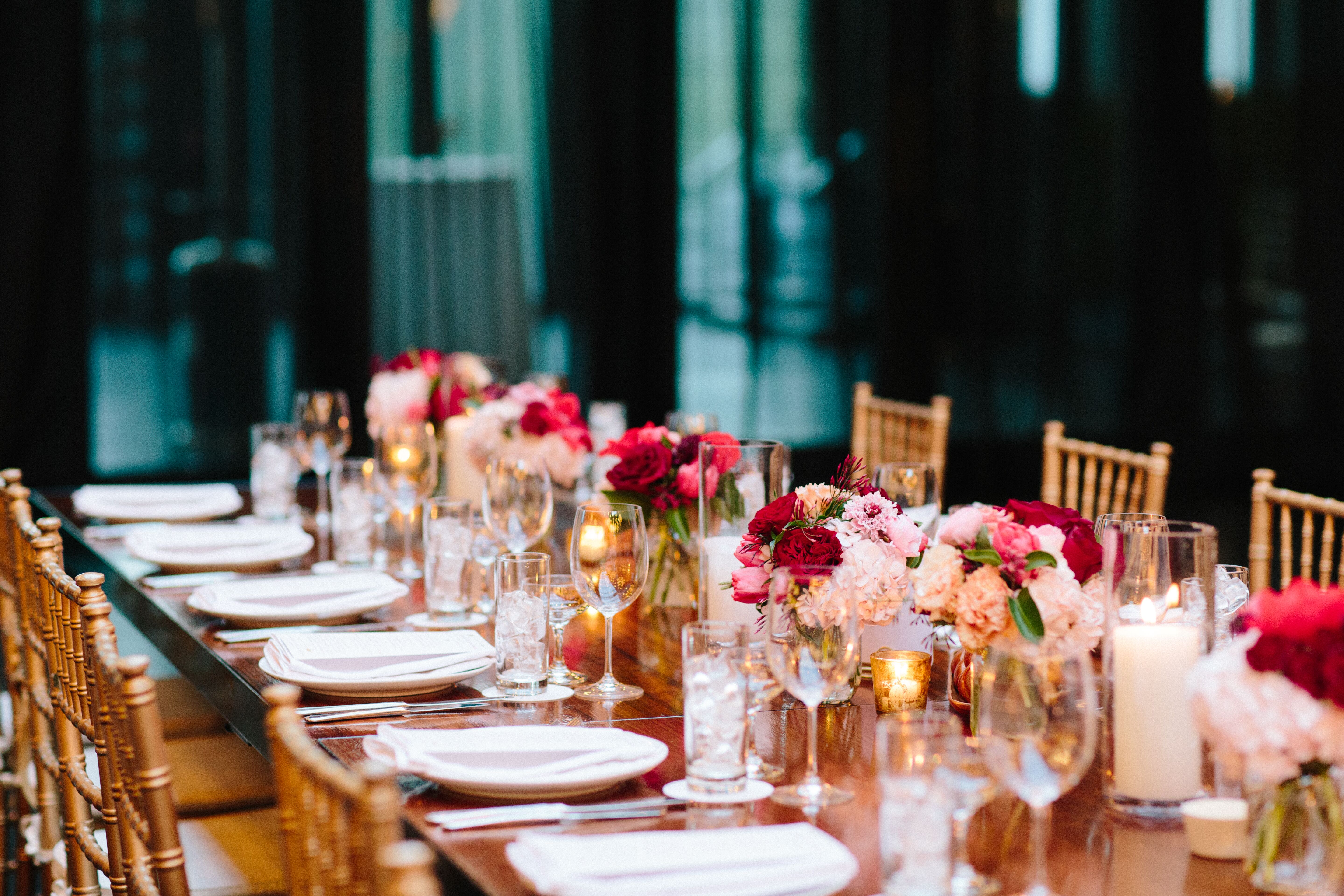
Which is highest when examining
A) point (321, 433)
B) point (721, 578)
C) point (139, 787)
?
point (321, 433)

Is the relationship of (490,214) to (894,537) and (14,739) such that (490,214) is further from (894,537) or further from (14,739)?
(894,537)

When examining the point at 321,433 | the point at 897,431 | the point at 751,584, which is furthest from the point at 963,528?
the point at 897,431

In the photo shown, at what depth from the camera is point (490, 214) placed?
16.6 feet

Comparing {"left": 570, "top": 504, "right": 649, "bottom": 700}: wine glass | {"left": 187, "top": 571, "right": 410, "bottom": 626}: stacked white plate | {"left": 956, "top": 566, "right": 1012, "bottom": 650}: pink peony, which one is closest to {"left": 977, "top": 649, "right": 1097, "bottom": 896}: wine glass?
{"left": 956, "top": 566, "right": 1012, "bottom": 650}: pink peony

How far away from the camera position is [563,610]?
A: 1.68 meters

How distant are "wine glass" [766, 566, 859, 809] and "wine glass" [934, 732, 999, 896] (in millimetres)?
179

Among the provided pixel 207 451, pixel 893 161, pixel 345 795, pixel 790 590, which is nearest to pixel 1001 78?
pixel 893 161

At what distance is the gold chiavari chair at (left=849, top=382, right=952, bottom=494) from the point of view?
3268 mm

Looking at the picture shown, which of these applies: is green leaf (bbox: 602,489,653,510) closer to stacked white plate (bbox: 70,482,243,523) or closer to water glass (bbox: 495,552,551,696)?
water glass (bbox: 495,552,551,696)

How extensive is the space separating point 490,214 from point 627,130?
56 centimetres

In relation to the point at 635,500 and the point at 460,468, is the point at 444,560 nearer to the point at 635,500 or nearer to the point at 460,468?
the point at 635,500

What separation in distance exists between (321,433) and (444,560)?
2.99 ft

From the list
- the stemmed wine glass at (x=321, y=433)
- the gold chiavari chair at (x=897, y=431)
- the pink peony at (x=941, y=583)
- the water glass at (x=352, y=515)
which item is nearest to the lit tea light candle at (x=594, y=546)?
the pink peony at (x=941, y=583)

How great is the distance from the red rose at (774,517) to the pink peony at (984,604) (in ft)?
0.77
